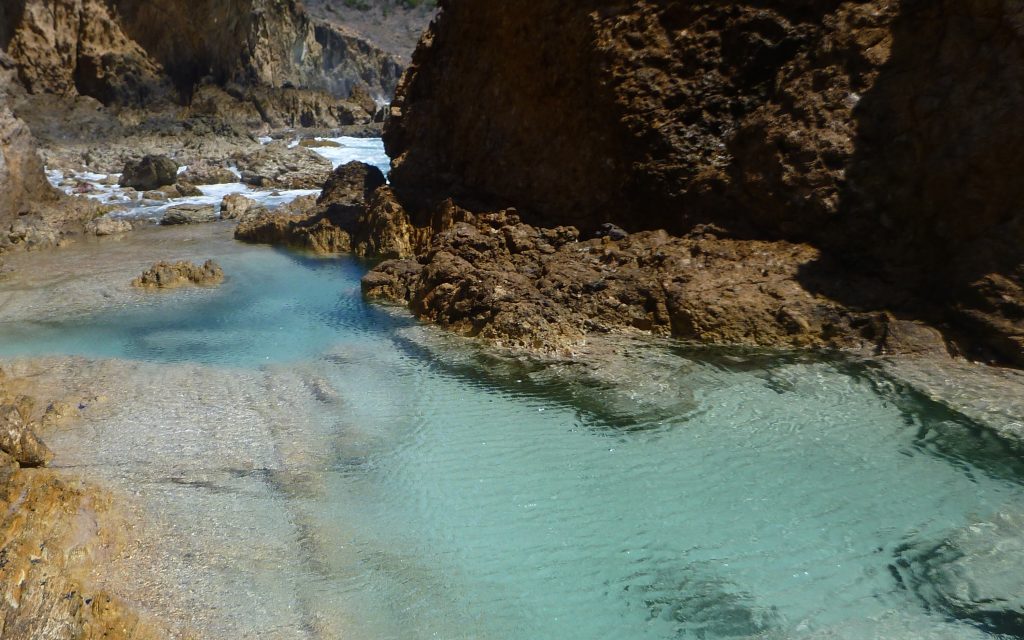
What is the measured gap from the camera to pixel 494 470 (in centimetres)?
396

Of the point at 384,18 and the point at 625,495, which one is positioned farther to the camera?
the point at 384,18

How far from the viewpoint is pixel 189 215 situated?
41.2ft

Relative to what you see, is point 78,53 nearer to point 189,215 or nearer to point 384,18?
point 189,215

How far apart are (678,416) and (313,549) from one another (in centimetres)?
224

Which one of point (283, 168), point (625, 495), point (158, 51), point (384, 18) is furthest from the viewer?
point (384, 18)

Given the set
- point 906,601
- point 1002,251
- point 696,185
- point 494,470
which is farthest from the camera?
point 696,185

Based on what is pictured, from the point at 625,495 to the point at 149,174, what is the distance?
555 inches

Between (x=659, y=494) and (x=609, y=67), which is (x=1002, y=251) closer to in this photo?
(x=659, y=494)

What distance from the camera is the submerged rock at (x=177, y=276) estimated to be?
A: 25.9 feet

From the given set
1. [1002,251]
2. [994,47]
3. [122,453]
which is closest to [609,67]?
[994,47]

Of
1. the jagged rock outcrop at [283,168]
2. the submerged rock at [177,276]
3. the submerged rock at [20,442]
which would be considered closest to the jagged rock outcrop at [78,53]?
the jagged rock outcrop at [283,168]

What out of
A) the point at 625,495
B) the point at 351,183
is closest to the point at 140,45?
the point at 351,183

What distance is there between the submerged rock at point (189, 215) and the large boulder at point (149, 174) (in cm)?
220

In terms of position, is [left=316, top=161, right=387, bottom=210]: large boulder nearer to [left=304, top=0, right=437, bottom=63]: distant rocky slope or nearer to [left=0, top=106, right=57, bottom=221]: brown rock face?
[left=0, top=106, right=57, bottom=221]: brown rock face
